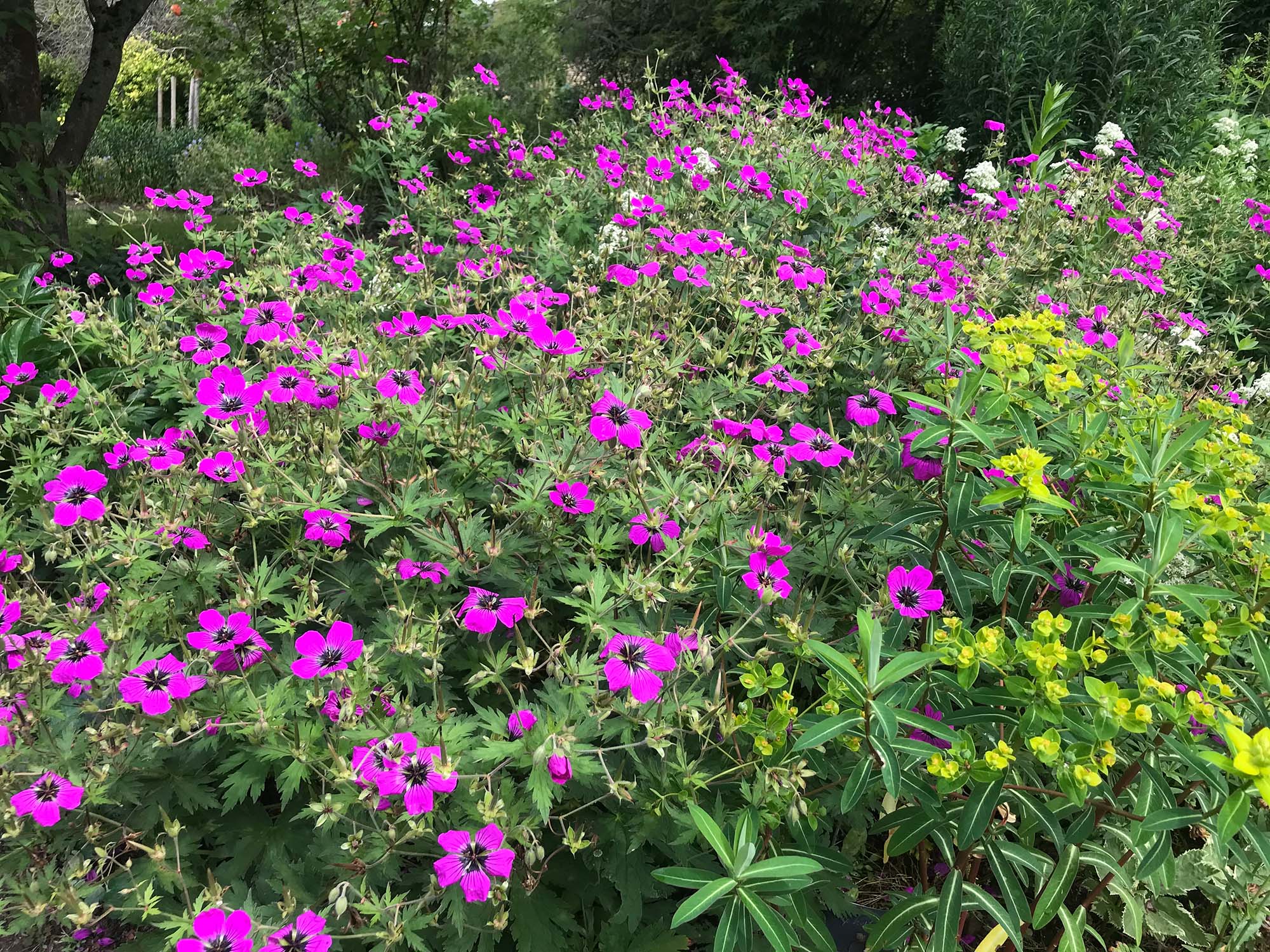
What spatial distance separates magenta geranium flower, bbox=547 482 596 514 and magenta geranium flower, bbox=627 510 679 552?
127mm

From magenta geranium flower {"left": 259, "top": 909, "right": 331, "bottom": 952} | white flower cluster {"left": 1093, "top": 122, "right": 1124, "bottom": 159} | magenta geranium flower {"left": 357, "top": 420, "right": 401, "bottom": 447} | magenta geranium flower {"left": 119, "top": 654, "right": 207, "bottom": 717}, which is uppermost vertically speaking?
white flower cluster {"left": 1093, "top": 122, "right": 1124, "bottom": 159}

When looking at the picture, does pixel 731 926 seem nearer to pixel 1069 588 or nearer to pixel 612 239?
pixel 1069 588

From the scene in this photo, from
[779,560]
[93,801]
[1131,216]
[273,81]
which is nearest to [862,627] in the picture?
[779,560]

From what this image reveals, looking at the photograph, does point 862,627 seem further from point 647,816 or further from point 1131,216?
point 1131,216

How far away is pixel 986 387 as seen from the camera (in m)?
1.83

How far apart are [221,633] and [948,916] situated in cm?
160

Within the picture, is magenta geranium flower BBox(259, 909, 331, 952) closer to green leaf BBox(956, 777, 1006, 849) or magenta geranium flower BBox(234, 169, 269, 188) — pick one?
green leaf BBox(956, 777, 1006, 849)

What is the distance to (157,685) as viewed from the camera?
4.83 ft

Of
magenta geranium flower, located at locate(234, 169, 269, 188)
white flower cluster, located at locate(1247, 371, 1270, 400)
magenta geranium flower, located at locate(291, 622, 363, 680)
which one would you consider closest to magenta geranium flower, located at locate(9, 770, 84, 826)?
magenta geranium flower, located at locate(291, 622, 363, 680)

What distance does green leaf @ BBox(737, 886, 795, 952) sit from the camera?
1.22 metres

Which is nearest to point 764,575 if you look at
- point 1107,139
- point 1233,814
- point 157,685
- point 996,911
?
point 996,911

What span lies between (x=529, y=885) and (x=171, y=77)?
19.8 m

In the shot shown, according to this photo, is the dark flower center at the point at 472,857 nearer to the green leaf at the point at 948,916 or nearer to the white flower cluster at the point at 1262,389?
the green leaf at the point at 948,916

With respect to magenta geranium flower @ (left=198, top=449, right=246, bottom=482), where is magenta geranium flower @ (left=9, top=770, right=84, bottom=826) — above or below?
below
